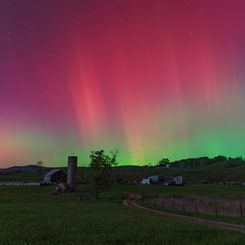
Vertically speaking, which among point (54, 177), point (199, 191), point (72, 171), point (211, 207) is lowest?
point (211, 207)

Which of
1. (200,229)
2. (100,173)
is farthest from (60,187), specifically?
(200,229)

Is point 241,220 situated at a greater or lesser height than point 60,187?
lesser

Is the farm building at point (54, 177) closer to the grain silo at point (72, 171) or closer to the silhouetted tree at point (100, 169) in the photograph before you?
the grain silo at point (72, 171)

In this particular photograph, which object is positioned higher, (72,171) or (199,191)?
(72,171)

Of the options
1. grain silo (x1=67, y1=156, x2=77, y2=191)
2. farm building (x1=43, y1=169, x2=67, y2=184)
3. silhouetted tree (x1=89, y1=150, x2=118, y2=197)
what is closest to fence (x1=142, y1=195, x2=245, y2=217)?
silhouetted tree (x1=89, y1=150, x2=118, y2=197)

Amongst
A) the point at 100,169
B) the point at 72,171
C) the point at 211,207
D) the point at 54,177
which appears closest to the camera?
the point at 211,207

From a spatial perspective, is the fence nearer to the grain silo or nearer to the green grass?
the green grass

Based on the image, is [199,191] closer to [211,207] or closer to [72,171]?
[72,171]

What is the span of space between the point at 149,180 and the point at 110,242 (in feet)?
508

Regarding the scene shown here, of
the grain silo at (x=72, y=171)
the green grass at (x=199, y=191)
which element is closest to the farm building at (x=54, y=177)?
the grain silo at (x=72, y=171)

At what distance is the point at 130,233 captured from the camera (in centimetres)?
2567

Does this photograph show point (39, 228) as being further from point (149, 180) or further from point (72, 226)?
point (149, 180)

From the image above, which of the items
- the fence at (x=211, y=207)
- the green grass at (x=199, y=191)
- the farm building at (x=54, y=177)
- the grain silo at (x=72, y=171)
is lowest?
the fence at (x=211, y=207)

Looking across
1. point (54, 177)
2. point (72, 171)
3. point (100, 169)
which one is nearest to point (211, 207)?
point (100, 169)
